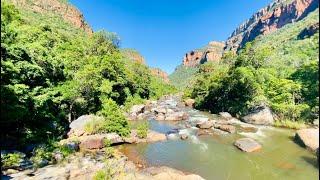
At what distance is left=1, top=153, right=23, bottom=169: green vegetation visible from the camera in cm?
1611

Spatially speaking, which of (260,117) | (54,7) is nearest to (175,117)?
(260,117)

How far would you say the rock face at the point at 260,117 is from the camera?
3856cm

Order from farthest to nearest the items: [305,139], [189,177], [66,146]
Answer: [305,139]
[66,146]
[189,177]

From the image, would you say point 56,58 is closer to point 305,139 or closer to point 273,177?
point 273,177

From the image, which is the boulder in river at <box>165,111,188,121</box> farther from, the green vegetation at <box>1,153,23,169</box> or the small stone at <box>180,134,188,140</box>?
the green vegetation at <box>1,153,23,169</box>

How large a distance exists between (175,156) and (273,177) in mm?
7994

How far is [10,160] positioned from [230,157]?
1630 centimetres

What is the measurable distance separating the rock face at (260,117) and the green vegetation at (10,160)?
102ft

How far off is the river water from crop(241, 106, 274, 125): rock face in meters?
6.77

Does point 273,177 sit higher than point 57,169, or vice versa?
point 57,169

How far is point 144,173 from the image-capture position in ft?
59.9

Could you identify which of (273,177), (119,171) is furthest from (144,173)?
(273,177)

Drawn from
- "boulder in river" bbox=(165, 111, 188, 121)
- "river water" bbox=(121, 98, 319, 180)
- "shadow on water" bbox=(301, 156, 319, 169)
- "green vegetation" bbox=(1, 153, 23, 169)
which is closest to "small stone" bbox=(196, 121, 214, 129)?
"river water" bbox=(121, 98, 319, 180)

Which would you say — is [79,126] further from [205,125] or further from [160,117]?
[160,117]
